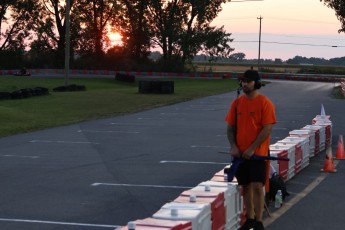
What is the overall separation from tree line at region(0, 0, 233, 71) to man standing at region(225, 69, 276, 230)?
2738 inches

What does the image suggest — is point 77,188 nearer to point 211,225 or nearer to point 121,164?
point 121,164

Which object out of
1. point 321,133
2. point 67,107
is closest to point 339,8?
point 67,107

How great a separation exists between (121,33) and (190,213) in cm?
7753

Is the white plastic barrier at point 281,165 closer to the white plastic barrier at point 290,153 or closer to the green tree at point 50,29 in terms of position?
the white plastic barrier at point 290,153

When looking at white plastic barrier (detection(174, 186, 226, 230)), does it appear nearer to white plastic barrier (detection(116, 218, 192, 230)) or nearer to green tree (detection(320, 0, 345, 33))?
white plastic barrier (detection(116, 218, 192, 230))

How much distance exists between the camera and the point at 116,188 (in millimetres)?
12039

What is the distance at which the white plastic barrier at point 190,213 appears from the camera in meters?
6.95

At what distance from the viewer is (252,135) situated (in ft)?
27.0

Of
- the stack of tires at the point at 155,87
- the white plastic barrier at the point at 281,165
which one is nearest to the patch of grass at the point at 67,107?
the stack of tires at the point at 155,87

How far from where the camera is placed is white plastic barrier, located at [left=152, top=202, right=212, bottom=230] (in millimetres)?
6949

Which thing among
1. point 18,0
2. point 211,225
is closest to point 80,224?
point 211,225

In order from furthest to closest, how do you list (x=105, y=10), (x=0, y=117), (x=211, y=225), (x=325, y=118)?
(x=105, y=10), (x=0, y=117), (x=325, y=118), (x=211, y=225)

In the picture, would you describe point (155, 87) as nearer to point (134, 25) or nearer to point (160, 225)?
point (160, 225)

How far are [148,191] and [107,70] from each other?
224 feet
